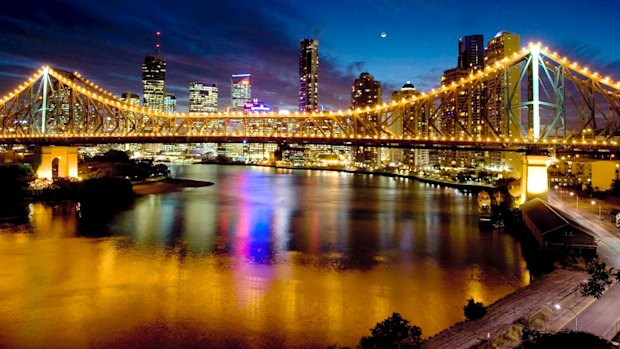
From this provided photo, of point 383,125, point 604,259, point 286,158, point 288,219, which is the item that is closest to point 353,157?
point 286,158

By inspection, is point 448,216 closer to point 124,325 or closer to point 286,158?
point 124,325

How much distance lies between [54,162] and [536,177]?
4499 centimetres

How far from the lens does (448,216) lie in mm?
36062

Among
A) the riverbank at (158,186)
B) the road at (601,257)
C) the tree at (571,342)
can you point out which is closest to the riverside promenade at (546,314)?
the road at (601,257)

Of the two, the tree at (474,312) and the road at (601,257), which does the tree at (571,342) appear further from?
the tree at (474,312)

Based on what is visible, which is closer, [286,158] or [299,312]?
[299,312]

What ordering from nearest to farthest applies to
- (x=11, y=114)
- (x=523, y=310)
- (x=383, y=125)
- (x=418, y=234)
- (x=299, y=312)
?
1. (x=523, y=310)
2. (x=299, y=312)
3. (x=418, y=234)
4. (x=383, y=125)
5. (x=11, y=114)

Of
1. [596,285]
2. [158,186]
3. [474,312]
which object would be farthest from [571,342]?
[158,186]

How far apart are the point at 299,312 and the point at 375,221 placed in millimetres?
20174

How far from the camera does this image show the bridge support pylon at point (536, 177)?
2948cm

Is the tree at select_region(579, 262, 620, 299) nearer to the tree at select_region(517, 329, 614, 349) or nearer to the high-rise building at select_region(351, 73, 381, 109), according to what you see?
the tree at select_region(517, 329, 614, 349)

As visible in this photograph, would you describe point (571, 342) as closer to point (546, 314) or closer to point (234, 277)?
point (546, 314)

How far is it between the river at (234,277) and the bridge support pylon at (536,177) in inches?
163

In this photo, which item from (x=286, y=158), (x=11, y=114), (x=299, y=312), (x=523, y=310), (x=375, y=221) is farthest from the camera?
(x=286, y=158)
